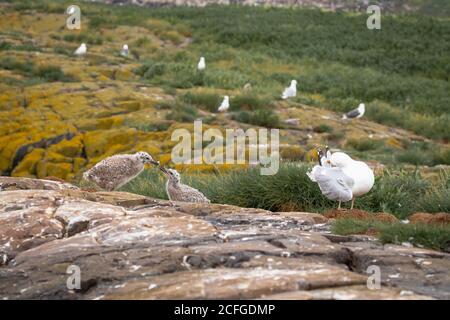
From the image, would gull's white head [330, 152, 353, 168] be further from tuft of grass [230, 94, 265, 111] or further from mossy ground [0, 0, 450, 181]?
tuft of grass [230, 94, 265, 111]

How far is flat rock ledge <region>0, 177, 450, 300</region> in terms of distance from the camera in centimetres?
428

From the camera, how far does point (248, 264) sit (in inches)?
185

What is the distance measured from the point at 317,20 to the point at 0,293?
37145mm

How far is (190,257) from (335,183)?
2807 mm

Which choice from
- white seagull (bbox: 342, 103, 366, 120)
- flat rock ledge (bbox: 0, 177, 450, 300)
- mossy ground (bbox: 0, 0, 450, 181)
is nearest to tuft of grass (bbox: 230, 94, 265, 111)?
mossy ground (bbox: 0, 0, 450, 181)

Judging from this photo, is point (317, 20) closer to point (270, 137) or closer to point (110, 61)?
point (110, 61)

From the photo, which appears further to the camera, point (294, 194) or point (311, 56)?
point (311, 56)

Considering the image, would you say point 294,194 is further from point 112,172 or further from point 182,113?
point 182,113

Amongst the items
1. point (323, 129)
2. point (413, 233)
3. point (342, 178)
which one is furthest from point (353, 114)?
point (413, 233)

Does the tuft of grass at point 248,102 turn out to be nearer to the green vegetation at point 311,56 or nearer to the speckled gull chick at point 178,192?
the green vegetation at point 311,56

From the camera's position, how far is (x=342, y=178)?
733 cm

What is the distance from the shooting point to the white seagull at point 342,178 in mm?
7293

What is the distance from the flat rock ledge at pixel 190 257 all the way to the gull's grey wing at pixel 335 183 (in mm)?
876

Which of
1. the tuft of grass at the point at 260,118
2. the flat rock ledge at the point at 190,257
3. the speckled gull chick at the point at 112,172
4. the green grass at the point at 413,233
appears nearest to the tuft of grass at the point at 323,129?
the tuft of grass at the point at 260,118
